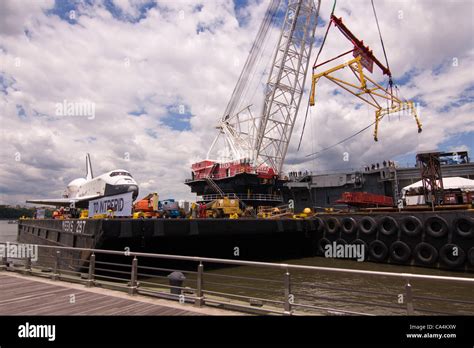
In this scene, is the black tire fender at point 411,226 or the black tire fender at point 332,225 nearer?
the black tire fender at point 411,226

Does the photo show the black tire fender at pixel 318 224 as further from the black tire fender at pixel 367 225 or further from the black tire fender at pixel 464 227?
the black tire fender at pixel 464 227

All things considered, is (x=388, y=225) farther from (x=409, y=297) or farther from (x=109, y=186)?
(x=109, y=186)

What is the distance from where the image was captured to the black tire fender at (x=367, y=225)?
25.2 metres

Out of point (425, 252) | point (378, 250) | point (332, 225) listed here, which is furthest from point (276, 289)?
point (332, 225)

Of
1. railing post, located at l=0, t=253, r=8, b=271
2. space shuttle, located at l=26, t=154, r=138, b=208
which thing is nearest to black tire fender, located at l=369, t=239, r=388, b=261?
railing post, located at l=0, t=253, r=8, b=271

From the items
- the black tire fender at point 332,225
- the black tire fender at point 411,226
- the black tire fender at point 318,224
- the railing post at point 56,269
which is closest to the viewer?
the railing post at point 56,269

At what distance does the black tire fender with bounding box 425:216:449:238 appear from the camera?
2148cm

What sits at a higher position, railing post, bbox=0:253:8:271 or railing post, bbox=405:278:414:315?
railing post, bbox=405:278:414:315

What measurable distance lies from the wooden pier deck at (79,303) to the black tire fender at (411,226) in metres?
19.9

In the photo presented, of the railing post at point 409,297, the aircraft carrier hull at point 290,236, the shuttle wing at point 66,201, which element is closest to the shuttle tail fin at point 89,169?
the shuttle wing at point 66,201

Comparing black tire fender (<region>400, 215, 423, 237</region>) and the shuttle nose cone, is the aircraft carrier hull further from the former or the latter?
the shuttle nose cone

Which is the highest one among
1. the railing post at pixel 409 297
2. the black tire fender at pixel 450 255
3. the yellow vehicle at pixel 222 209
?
the yellow vehicle at pixel 222 209
